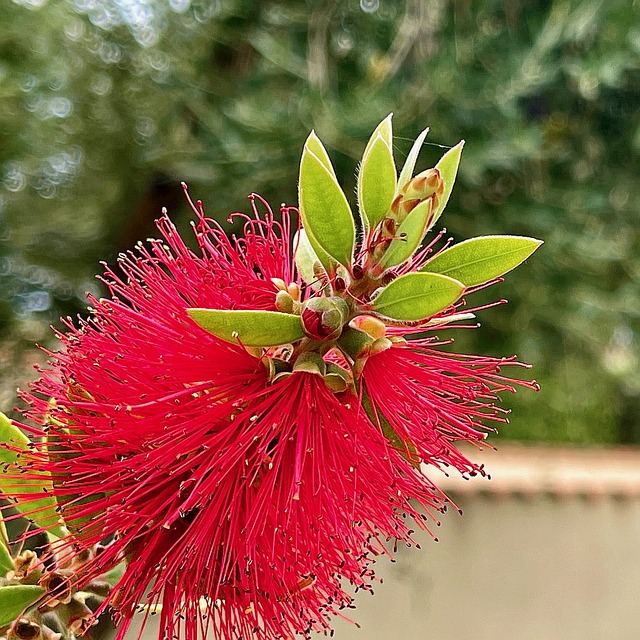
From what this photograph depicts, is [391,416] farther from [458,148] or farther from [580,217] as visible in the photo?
[580,217]

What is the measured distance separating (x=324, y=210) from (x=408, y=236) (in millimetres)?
50

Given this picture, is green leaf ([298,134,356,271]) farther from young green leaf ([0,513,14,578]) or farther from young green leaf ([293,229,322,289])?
young green leaf ([0,513,14,578])

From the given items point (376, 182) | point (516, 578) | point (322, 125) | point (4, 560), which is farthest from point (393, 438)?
point (516, 578)

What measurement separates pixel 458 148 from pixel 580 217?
4.38ft

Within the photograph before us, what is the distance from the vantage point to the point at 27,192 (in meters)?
1.79

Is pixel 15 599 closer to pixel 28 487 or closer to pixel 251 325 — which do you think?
pixel 28 487

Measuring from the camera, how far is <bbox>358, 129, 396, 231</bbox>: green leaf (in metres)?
0.40

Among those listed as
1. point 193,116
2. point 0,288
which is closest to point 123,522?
point 0,288

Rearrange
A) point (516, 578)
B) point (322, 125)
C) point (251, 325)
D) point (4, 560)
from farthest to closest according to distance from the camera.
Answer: point (516, 578), point (322, 125), point (4, 560), point (251, 325)

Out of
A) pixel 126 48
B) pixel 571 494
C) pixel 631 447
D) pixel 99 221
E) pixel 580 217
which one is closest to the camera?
pixel 580 217

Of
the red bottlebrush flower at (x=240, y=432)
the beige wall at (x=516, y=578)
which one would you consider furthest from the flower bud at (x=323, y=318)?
the beige wall at (x=516, y=578)

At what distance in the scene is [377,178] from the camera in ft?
1.35

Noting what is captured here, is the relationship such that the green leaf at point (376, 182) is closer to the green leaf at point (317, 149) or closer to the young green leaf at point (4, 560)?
the green leaf at point (317, 149)

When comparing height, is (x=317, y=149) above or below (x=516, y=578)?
above
